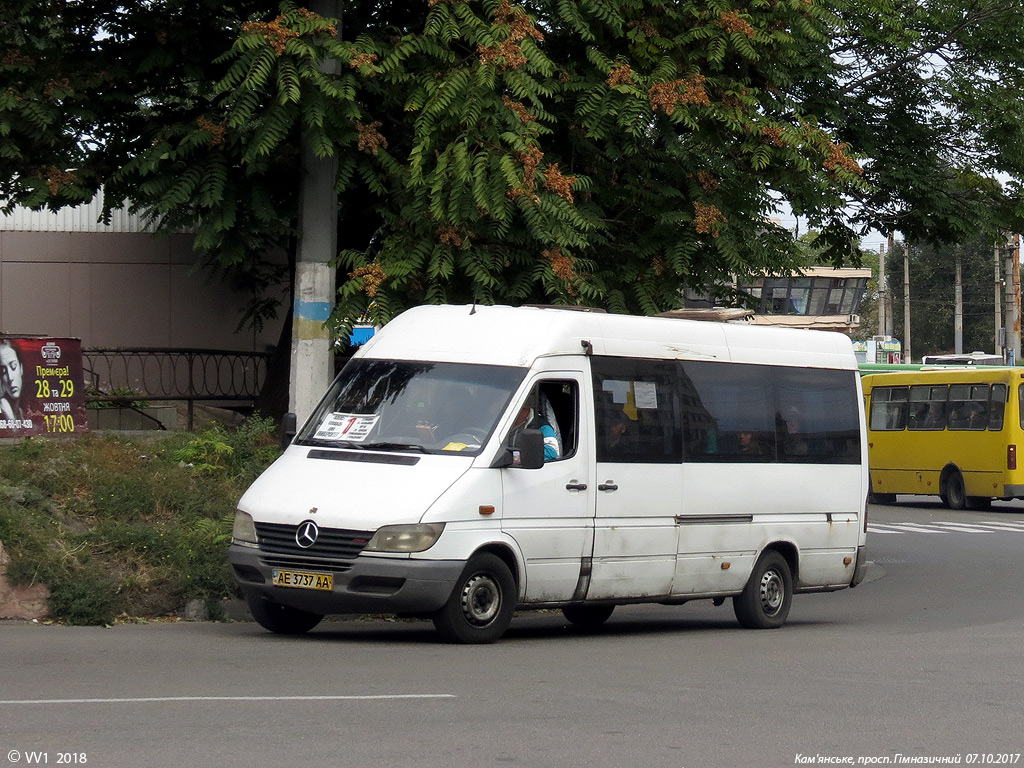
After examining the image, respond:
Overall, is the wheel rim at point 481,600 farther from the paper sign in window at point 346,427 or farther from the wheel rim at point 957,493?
the wheel rim at point 957,493

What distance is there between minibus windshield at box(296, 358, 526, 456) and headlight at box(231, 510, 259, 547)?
0.86m

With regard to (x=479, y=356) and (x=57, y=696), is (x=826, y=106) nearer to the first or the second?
(x=479, y=356)

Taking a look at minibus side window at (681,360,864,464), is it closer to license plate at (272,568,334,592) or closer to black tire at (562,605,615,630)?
black tire at (562,605,615,630)

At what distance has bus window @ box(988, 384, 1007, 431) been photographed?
3138 centimetres

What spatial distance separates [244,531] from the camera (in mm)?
10766

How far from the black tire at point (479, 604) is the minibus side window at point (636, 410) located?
4.88 feet

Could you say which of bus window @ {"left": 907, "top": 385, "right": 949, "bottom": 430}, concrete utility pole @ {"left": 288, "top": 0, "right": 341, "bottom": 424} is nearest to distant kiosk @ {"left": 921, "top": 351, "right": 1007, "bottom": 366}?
bus window @ {"left": 907, "top": 385, "right": 949, "bottom": 430}

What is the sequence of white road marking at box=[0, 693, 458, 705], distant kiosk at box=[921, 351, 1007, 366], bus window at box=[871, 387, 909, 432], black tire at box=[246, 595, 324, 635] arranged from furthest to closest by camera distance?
distant kiosk at box=[921, 351, 1007, 366] < bus window at box=[871, 387, 909, 432] < black tire at box=[246, 595, 324, 635] < white road marking at box=[0, 693, 458, 705]

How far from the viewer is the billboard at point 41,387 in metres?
14.8

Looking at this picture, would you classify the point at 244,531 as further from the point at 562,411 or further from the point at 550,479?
the point at 562,411

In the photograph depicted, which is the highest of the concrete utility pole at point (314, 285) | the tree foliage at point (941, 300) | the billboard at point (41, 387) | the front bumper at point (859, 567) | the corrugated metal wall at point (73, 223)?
the tree foliage at point (941, 300)

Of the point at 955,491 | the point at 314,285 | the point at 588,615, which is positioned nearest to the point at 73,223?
the point at 314,285

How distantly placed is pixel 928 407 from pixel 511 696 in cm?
2714

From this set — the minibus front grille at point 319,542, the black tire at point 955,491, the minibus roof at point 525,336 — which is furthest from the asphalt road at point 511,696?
Answer: the black tire at point 955,491
